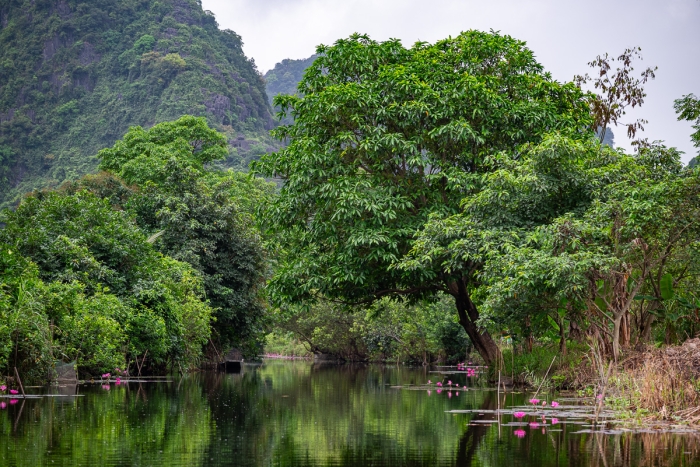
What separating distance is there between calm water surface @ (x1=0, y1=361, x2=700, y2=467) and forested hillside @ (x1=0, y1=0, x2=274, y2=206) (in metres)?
79.9

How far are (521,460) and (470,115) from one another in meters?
13.7

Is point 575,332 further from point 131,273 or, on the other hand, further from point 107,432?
point 131,273

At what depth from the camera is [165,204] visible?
34.9 meters

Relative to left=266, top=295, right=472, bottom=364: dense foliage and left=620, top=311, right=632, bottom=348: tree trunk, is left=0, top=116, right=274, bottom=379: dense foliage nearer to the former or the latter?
left=266, top=295, right=472, bottom=364: dense foliage

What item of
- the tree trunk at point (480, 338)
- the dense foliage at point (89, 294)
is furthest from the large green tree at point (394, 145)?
the dense foliage at point (89, 294)

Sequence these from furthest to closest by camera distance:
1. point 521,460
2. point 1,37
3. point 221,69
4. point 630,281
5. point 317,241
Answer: point 1,37 → point 221,69 → point 317,241 → point 630,281 → point 521,460

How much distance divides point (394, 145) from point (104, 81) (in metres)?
113

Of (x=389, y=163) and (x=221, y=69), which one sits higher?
(x=221, y=69)

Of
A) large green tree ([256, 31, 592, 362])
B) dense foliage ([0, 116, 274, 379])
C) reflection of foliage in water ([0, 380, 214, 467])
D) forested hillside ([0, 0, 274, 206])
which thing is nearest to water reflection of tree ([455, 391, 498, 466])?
reflection of foliage in water ([0, 380, 214, 467])

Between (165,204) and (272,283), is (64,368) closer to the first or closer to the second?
(272,283)

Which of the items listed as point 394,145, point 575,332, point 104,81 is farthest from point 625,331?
point 104,81

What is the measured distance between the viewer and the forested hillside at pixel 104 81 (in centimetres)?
10500

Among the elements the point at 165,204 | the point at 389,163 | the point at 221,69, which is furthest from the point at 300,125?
the point at 221,69

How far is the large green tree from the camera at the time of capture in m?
20.0
